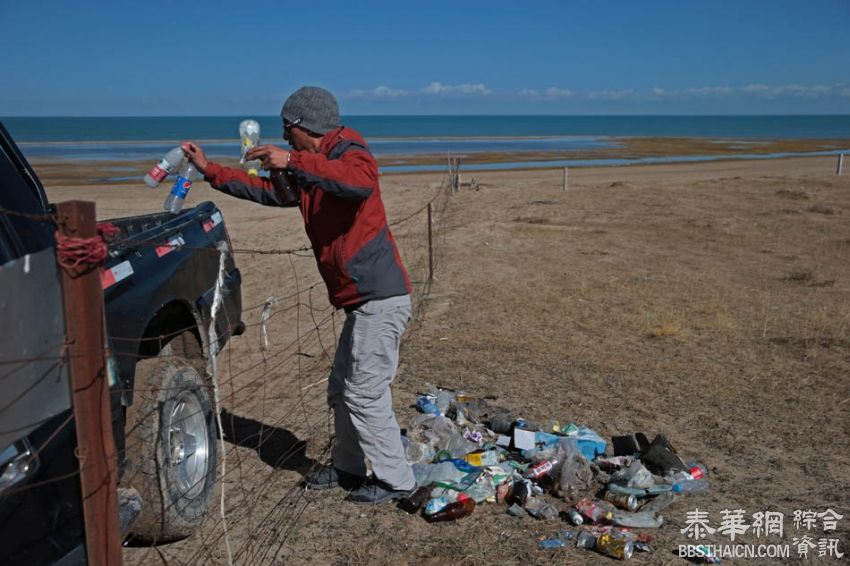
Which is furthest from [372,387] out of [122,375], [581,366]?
[581,366]

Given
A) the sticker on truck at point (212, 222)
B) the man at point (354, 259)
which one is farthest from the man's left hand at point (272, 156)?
the sticker on truck at point (212, 222)

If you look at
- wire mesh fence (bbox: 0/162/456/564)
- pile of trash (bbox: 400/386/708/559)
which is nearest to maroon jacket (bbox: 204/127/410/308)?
wire mesh fence (bbox: 0/162/456/564)

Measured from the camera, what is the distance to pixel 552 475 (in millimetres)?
4309

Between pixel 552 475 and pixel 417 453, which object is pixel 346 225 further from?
pixel 552 475

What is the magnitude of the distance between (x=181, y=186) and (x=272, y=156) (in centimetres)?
55

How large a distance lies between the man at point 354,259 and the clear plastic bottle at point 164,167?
0.08 metres

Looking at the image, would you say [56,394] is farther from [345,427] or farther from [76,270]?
[345,427]

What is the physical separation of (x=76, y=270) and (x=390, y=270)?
70.7 inches

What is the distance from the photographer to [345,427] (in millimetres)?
4121

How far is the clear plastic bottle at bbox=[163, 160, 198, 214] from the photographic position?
11.7 ft

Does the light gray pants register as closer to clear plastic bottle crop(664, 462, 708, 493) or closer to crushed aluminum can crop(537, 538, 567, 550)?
crushed aluminum can crop(537, 538, 567, 550)

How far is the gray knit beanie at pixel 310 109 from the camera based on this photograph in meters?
3.64

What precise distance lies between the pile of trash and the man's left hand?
6.16 ft

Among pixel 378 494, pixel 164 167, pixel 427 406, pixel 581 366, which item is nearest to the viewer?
pixel 164 167
